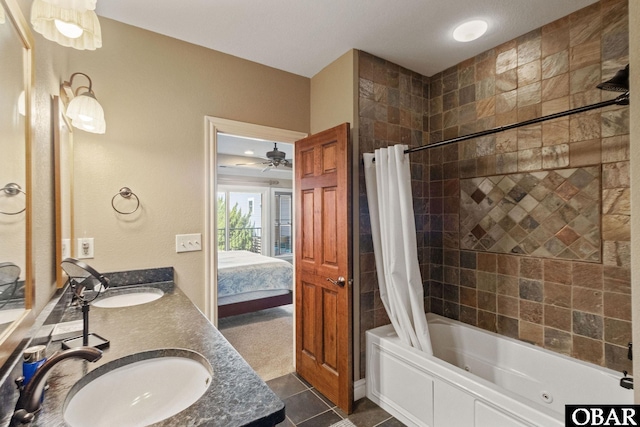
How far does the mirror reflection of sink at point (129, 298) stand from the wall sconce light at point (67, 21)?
1264 millimetres

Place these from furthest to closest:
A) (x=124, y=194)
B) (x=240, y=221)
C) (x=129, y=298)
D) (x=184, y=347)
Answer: (x=240, y=221) → (x=124, y=194) → (x=129, y=298) → (x=184, y=347)

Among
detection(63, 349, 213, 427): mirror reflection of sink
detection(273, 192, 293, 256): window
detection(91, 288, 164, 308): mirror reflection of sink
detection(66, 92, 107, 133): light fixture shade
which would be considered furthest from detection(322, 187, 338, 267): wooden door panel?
detection(273, 192, 293, 256): window

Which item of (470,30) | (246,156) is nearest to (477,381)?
(470,30)

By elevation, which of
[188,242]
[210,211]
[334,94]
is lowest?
[188,242]

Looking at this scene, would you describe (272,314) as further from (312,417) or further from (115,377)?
(115,377)

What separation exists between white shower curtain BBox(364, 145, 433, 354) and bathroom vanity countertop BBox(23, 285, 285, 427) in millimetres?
1277

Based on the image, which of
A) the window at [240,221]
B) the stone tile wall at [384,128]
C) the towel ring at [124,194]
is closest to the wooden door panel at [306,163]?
the stone tile wall at [384,128]

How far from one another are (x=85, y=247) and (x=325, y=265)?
5.03 ft

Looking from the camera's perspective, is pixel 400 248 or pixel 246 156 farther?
pixel 246 156

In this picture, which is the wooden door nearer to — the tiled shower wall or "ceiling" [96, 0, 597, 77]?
the tiled shower wall

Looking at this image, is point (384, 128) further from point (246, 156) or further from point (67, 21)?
point (246, 156)

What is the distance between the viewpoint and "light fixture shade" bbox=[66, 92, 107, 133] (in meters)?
1.55

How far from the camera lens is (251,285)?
13.0ft

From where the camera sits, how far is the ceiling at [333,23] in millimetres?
1778
